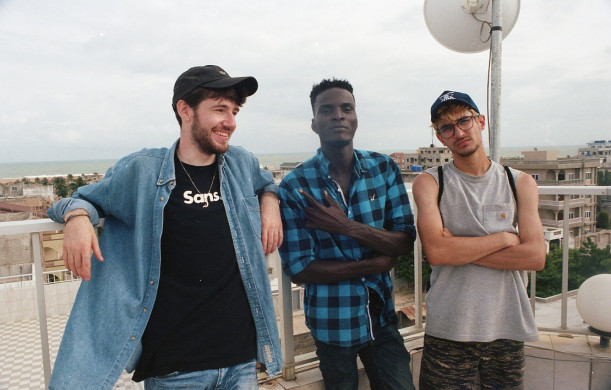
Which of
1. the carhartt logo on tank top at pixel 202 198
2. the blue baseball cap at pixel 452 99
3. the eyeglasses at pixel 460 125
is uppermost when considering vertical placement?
the blue baseball cap at pixel 452 99

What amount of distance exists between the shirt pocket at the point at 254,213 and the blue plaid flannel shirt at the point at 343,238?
0.21 metres

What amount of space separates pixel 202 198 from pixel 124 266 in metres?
0.35

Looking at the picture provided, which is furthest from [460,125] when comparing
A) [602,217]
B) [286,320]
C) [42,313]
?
[602,217]

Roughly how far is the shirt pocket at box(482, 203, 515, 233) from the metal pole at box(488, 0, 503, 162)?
626mm

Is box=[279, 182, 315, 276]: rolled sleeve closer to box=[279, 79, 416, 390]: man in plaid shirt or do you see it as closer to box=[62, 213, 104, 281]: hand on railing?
box=[279, 79, 416, 390]: man in plaid shirt

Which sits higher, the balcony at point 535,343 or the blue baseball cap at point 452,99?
the blue baseball cap at point 452,99

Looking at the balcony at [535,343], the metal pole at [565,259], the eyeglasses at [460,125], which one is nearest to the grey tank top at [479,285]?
the eyeglasses at [460,125]

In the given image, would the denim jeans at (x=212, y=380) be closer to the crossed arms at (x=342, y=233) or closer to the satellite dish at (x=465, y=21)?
the crossed arms at (x=342, y=233)

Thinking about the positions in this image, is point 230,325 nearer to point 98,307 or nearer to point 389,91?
Answer: point 98,307

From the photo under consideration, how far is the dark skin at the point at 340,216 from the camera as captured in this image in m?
1.62

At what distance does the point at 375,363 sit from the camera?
1.71m

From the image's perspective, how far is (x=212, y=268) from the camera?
1.37 meters

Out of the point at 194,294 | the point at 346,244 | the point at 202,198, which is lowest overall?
the point at 194,294

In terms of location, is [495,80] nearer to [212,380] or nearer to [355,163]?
[355,163]
